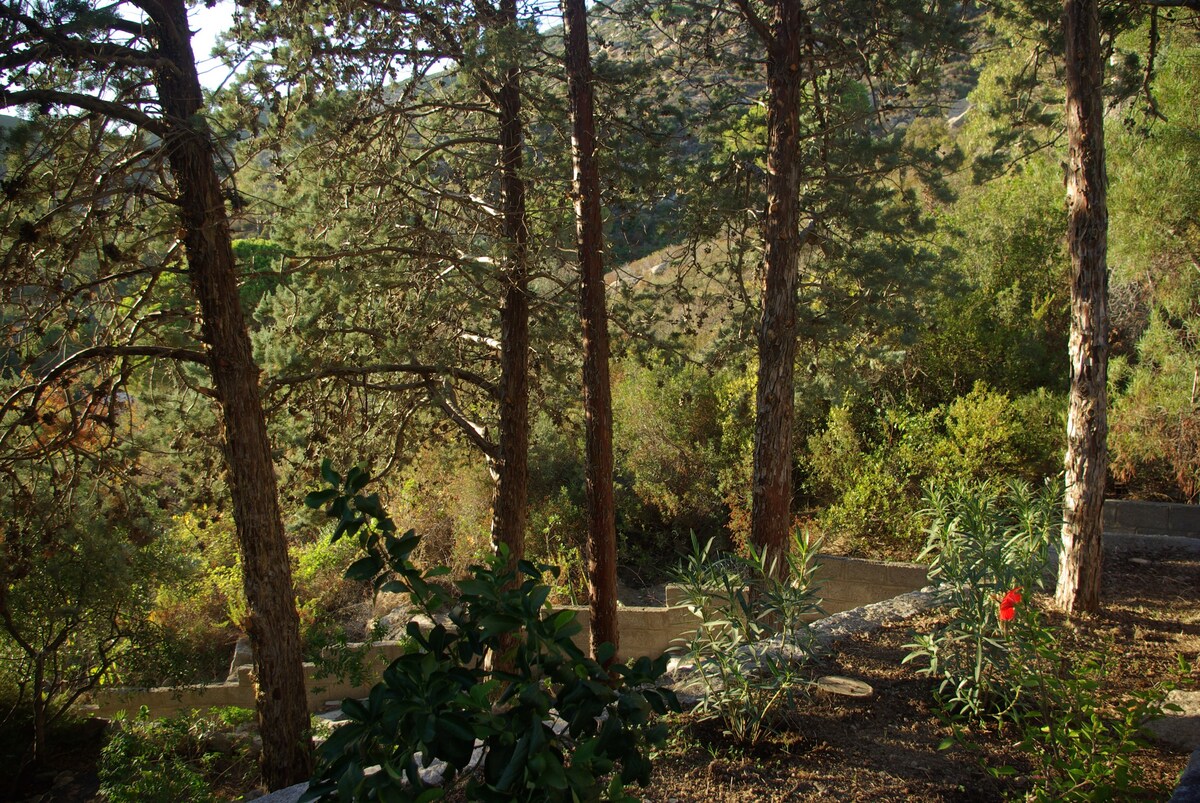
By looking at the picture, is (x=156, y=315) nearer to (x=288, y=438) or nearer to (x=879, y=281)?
(x=288, y=438)

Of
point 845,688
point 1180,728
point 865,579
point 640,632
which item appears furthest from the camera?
→ point 640,632

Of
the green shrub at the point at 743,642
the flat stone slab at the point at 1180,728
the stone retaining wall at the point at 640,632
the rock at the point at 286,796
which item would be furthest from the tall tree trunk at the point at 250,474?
the flat stone slab at the point at 1180,728

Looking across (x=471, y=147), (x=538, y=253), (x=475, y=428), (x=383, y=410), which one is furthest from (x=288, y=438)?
(x=471, y=147)

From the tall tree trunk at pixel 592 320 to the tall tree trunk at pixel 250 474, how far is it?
9.70 ft

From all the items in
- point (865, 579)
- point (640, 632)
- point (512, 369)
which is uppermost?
point (512, 369)

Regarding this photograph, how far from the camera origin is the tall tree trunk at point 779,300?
8.00 m

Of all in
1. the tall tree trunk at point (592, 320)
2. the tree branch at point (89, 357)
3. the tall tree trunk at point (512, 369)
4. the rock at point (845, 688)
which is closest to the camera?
the rock at point (845, 688)

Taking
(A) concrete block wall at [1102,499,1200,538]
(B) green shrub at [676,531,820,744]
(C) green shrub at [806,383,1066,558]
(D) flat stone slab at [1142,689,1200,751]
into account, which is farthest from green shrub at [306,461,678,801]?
(A) concrete block wall at [1102,499,1200,538]

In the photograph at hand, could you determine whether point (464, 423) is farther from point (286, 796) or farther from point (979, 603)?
point (979, 603)

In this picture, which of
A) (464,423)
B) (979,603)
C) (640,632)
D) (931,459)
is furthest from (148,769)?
(931,459)

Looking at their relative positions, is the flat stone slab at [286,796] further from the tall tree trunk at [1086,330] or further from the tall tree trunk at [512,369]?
the tall tree trunk at [1086,330]

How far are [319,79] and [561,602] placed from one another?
8.23 m

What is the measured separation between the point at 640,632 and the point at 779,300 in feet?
20.0

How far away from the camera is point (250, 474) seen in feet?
23.2
